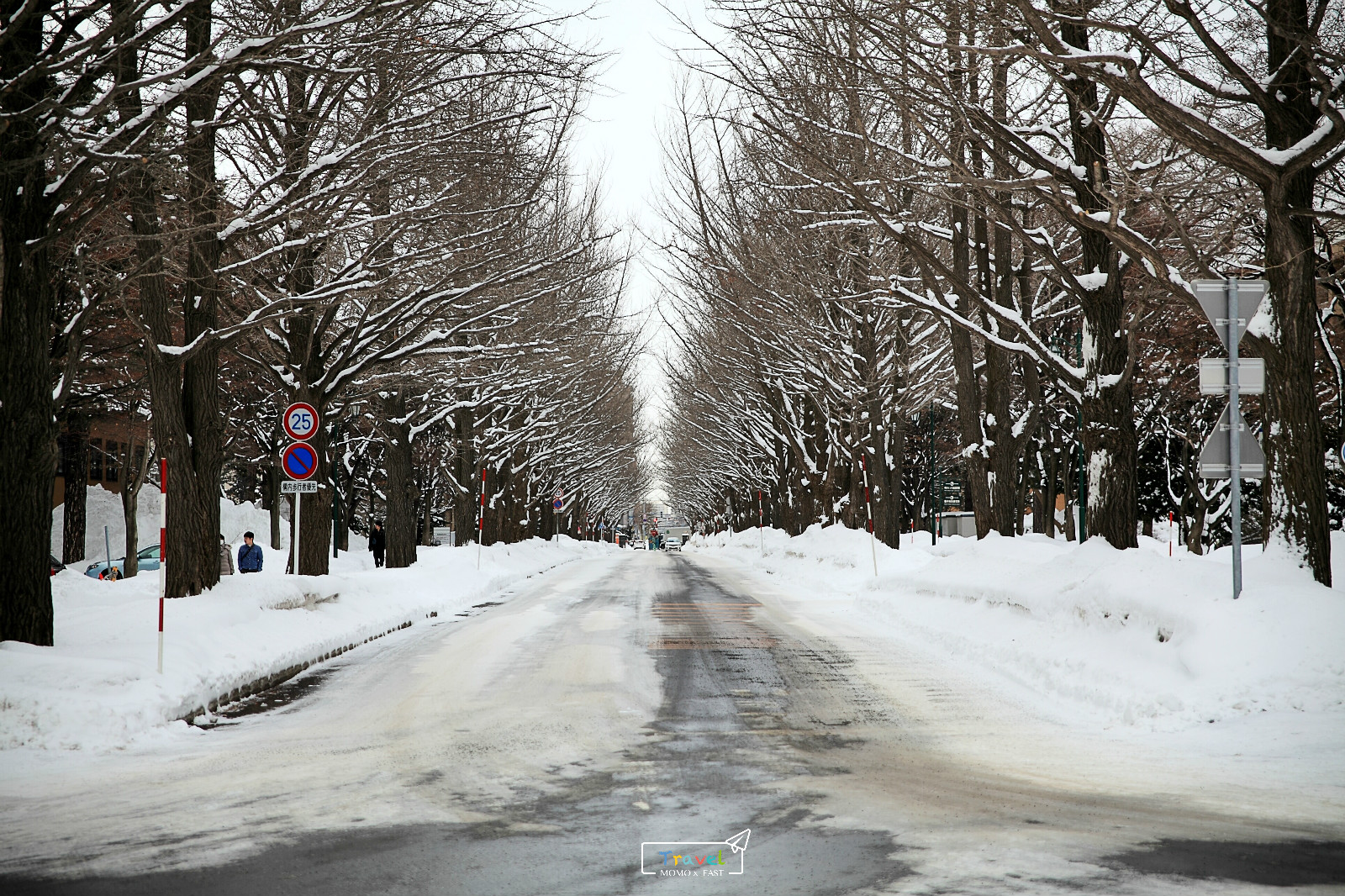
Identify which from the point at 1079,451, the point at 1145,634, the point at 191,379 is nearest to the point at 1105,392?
the point at 1145,634

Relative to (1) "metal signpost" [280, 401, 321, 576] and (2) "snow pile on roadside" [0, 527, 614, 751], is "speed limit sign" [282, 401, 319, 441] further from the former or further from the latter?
(2) "snow pile on roadside" [0, 527, 614, 751]

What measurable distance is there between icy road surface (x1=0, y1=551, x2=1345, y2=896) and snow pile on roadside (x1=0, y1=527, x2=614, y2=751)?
51 centimetres

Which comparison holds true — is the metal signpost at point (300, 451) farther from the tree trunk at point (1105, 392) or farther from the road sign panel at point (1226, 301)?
the road sign panel at point (1226, 301)

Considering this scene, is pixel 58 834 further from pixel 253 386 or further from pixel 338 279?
pixel 253 386

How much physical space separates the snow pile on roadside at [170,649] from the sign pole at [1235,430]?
347 inches

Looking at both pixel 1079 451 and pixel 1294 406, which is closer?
pixel 1294 406

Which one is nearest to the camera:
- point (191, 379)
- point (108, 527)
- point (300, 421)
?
point (191, 379)

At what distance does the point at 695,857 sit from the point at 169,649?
282 inches

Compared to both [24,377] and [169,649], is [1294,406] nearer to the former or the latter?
[169,649]

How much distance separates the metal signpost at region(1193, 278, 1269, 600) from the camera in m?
9.66

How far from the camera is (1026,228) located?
1761cm

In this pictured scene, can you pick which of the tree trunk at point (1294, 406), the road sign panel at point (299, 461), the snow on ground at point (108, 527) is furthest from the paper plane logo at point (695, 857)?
the snow on ground at point (108, 527)

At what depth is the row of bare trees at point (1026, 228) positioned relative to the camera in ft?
33.4

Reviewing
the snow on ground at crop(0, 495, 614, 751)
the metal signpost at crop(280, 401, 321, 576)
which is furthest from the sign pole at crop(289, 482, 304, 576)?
the snow on ground at crop(0, 495, 614, 751)
